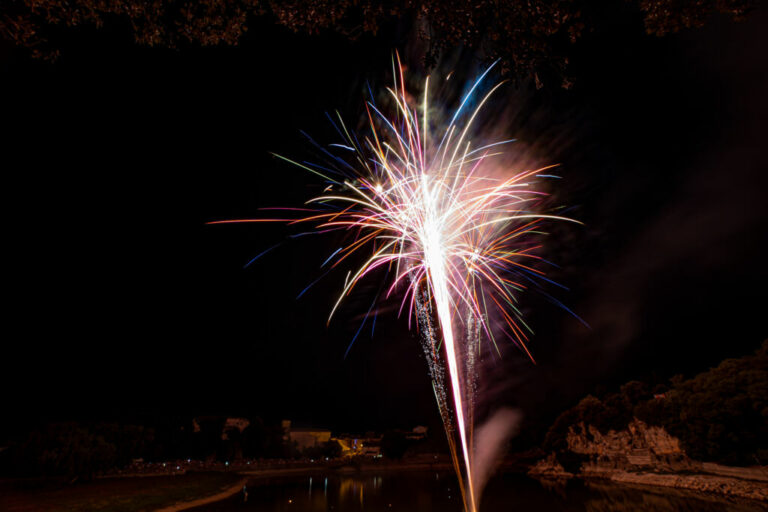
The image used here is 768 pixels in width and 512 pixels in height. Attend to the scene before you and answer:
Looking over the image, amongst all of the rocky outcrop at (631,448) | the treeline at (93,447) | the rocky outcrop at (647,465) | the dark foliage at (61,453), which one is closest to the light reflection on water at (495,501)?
the rocky outcrop at (647,465)

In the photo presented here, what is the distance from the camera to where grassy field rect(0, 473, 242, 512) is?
21.5 m

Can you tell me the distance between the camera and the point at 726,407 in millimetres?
25500

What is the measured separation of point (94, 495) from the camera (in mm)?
25547

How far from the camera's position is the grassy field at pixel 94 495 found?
21.5 metres

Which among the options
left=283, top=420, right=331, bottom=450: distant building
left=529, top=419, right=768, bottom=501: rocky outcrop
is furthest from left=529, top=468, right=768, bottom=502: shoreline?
left=283, top=420, right=331, bottom=450: distant building

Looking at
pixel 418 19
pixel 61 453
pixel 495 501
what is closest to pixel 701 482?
pixel 495 501

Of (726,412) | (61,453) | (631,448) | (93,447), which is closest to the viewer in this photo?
(726,412)

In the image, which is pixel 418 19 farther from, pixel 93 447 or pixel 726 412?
pixel 93 447

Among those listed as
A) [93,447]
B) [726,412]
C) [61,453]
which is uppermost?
[93,447]

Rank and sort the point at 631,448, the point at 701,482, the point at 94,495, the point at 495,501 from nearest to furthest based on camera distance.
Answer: the point at 94,495
the point at 701,482
the point at 495,501
the point at 631,448

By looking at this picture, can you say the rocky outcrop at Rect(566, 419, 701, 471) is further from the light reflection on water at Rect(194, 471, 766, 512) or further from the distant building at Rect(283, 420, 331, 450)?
the distant building at Rect(283, 420, 331, 450)

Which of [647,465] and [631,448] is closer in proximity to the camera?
[647,465]

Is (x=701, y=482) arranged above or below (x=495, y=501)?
above

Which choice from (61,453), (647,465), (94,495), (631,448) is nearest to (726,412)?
(647,465)
